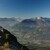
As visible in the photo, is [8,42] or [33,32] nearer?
[33,32]

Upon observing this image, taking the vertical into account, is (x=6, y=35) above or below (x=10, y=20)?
below

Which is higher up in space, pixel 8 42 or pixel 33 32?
pixel 33 32

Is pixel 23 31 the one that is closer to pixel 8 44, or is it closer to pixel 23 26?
pixel 23 26

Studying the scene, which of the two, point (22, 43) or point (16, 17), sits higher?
point (16, 17)

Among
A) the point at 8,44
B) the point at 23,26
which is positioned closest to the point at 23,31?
the point at 23,26

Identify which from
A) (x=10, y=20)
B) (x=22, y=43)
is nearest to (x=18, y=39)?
(x=22, y=43)

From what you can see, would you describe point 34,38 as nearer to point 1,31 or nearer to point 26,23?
point 26,23

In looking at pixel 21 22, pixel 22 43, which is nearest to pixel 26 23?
pixel 21 22

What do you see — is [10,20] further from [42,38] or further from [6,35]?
[42,38]
